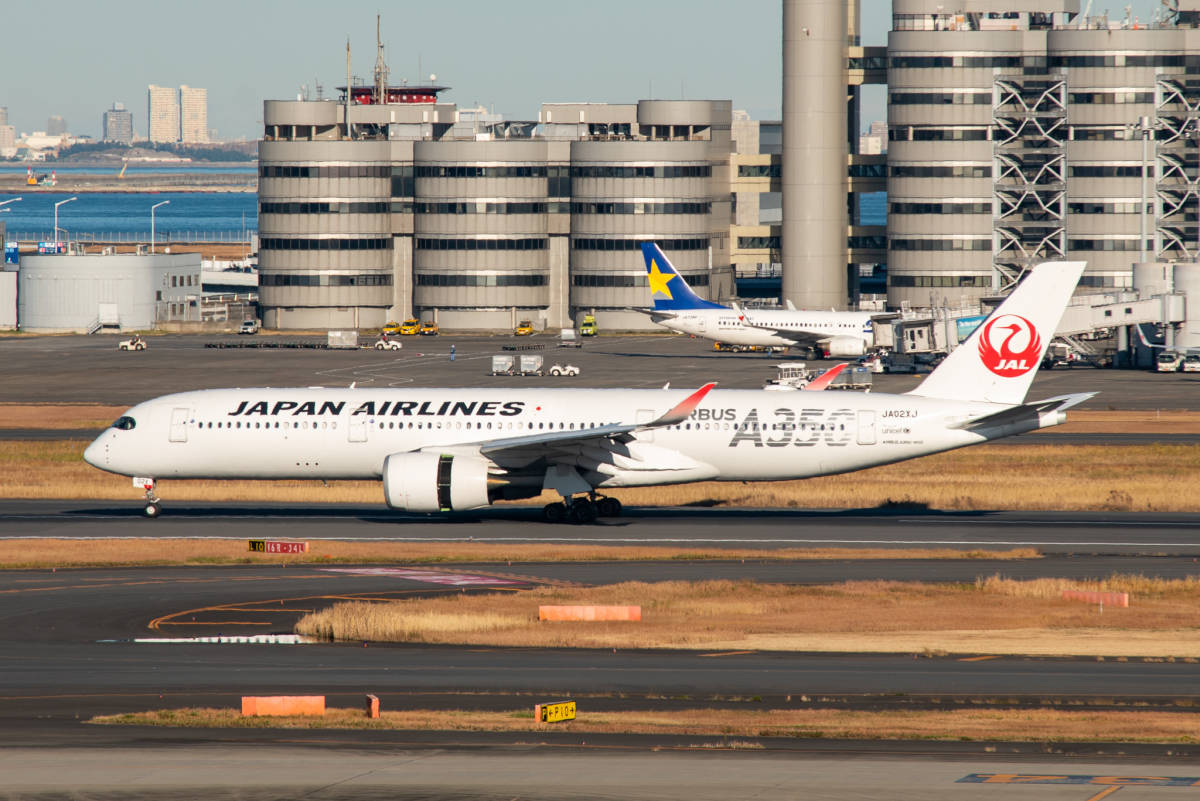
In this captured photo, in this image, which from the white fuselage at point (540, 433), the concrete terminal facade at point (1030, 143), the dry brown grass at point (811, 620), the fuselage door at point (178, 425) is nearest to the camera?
the dry brown grass at point (811, 620)

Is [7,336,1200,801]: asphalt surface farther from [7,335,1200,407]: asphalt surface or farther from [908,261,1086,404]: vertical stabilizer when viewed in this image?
[7,335,1200,407]: asphalt surface

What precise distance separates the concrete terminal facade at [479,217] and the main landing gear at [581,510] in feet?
354

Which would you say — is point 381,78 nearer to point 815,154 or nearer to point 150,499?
point 815,154

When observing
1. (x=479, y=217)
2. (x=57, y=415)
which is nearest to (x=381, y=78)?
(x=479, y=217)

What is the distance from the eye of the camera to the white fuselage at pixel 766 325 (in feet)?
406

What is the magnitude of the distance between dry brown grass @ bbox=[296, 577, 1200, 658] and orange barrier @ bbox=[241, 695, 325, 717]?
6.66m

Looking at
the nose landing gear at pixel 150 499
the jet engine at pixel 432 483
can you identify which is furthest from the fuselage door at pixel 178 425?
the jet engine at pixel 432 483

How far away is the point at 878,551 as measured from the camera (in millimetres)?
45594

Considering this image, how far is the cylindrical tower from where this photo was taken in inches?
6122

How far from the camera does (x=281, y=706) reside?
26625 millimetres

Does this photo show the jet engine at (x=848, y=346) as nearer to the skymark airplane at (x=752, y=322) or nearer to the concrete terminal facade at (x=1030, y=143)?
the skymark airplane at (x=752, y=322)

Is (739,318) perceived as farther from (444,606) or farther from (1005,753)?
(1005,753)

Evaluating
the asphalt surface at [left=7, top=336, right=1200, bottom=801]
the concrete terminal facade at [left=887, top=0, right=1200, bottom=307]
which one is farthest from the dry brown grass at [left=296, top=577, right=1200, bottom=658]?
the concrete terminal facade at [left=887, top=0, right=1200, bottom=307]

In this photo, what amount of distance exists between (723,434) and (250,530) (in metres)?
16.2
